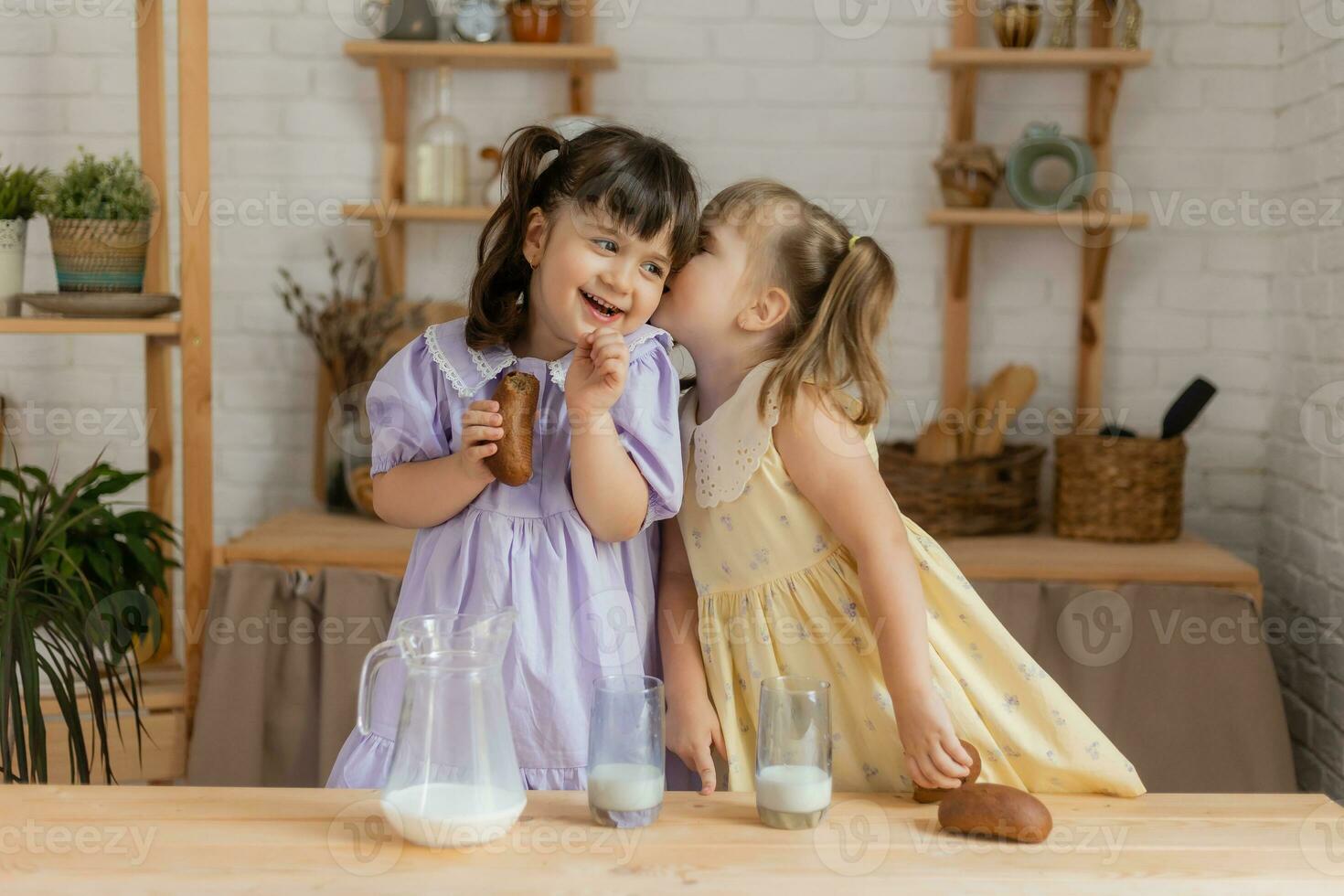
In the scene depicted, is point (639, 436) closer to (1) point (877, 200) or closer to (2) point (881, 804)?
(2) point (881, 804)

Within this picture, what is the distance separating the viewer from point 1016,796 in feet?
3.19

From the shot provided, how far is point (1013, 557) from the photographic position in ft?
7.95

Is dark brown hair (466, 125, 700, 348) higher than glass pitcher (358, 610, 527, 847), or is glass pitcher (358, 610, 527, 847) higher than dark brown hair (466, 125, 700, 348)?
dark brown hair (466, 125, 700, 348)

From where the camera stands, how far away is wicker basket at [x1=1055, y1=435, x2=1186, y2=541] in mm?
2518

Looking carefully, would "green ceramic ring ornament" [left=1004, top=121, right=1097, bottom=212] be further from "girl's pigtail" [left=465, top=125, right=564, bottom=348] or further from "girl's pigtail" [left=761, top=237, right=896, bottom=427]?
"girl's pigtail" [left=465, top=125, right=564, bottom=348]

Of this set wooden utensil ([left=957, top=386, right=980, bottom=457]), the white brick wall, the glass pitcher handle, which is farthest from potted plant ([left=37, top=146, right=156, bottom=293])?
the white brick wall

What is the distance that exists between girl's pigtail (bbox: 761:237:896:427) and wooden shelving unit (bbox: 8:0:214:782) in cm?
137

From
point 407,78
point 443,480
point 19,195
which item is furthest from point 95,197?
point 443,480

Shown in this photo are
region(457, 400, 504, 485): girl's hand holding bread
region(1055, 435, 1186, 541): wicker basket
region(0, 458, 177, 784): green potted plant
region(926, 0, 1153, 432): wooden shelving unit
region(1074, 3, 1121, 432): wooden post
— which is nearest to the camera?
region(457, 400, 504, 485): girl's hand holding bread

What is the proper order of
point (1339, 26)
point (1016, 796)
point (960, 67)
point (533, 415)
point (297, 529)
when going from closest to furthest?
point (1016, 796)
point (533, 415)
point (1339, 26)
point (297, 529)
point (960, 67)

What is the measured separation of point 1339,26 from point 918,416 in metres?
1.15

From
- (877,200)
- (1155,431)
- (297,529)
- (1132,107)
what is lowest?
(297,529)

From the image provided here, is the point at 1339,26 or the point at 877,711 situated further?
the point at 1339,26

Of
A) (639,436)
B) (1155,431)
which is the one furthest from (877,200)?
(639,436)
